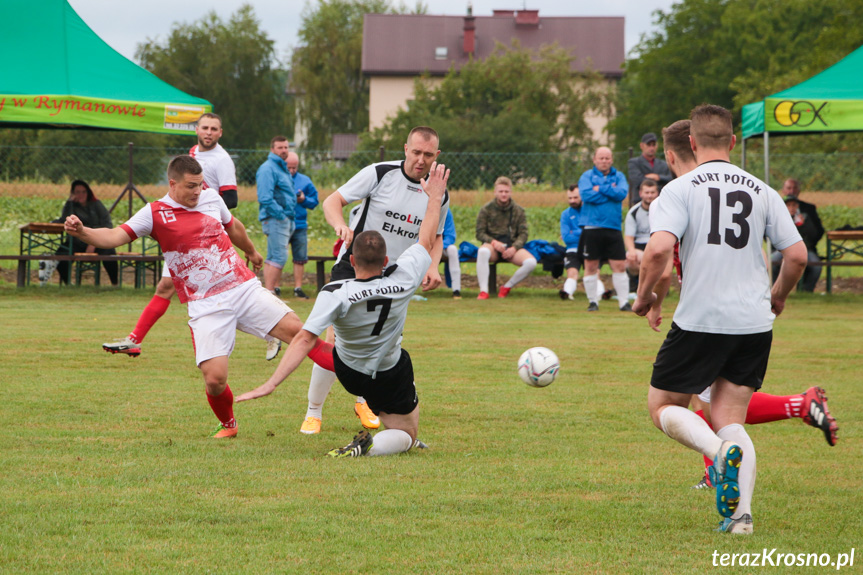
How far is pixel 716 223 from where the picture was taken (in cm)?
413

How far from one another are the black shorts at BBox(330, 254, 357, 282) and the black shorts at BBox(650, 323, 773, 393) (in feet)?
8.04

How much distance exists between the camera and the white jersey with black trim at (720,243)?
4.13 meters

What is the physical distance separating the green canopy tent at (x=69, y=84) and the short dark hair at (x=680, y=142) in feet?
35.6

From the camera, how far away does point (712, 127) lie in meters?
4.25

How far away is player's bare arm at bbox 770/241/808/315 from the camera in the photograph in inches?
167

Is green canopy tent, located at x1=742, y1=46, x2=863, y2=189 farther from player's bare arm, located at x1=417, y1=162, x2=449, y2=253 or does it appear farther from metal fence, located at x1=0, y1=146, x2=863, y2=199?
player's bare arm, located at x1=417, y1=162, x2=449, y2=253

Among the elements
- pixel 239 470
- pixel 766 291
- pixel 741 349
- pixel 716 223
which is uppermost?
pixel 716 223

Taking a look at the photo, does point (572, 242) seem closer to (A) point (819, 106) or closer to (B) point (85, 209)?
(A) point (819, 106)

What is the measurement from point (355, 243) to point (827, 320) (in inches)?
364

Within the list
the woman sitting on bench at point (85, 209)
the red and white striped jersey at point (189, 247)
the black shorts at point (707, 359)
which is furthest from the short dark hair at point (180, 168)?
the woman sitting on bench at point (85, 209)

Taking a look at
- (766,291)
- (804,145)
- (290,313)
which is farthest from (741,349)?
(804,145)

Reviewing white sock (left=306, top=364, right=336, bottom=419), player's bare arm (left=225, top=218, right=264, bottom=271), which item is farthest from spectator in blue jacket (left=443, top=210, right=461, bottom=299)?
white sock (left=306, top=364, right=336, bottom=419)

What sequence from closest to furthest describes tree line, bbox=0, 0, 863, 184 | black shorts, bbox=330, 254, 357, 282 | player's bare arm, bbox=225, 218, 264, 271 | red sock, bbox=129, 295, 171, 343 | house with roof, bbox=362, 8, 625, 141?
black shorts, bbox=330, 254, 357, 282, player's bare arm, bbox=225, 218, 264, 271, red sock, bbox=129, 295, 171, 343, tree line, bbox=0, 0, 863, 184, house with roof, bbox=362, 8, 625, 141

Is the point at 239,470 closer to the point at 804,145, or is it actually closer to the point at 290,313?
the point at 290,313
